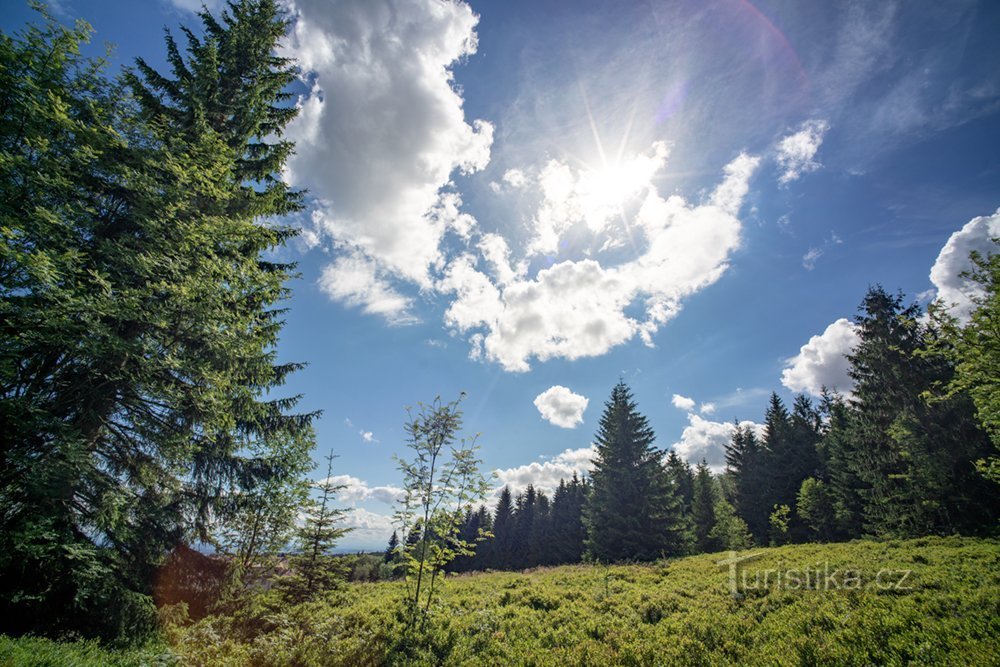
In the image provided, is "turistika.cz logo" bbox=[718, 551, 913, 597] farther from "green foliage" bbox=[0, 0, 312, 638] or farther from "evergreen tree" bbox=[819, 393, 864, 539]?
"evergreen tree" bbox=[819, 393, 864, 539]

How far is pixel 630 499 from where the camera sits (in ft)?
98.6

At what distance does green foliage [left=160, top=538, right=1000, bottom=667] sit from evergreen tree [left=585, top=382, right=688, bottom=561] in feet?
55.5

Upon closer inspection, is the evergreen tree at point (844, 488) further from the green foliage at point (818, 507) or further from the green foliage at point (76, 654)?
the green foliage at point (76, 654)

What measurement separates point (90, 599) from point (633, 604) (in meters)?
13.2

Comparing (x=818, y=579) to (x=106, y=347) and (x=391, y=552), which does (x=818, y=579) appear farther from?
(x=106, y=347)

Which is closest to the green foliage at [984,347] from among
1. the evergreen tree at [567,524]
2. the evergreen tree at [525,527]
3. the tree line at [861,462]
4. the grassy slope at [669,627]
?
the tree line at [861,462]

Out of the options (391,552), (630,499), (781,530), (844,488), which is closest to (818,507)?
(844,488)

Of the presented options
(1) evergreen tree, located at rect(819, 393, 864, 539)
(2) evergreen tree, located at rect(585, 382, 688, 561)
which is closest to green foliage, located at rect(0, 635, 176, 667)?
(2) evergreen tree, located at rect(585, 382, 688, 561)

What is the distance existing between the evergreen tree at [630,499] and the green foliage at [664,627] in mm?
16907

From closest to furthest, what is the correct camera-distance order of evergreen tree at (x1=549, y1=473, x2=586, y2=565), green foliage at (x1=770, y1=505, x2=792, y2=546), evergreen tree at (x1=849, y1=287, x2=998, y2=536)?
evergreen tree at (x1=849, y1=287, x2=998, y2=536), green foliage at (x1=770, y1=505, x2=792, y2=546), evergreen tree at (x1=549, y1=473, x2=586, y2=565)

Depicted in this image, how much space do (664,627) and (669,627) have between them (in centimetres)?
13

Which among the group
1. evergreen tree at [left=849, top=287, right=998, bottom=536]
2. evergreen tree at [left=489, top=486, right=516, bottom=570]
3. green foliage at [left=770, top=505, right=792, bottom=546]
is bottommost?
evergreen tree at [left=489, top=486, right=516, bottom=570]

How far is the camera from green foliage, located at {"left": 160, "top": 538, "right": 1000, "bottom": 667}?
267 inches

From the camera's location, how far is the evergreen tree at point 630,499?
93.8ft
